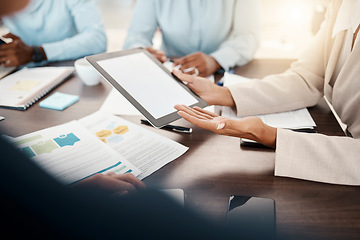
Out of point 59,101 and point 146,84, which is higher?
point 146,84

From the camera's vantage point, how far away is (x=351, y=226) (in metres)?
0.50

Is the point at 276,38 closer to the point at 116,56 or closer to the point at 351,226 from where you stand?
the point at 116,56

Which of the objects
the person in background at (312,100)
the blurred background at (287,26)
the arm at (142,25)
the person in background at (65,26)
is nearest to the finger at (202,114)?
the person in background at (312,100)

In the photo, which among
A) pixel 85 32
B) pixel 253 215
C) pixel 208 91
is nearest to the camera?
pixel 253 215

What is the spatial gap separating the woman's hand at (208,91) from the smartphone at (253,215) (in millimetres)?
436

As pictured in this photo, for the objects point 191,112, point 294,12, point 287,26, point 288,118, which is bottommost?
point 287,26

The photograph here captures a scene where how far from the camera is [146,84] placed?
0.81 metres

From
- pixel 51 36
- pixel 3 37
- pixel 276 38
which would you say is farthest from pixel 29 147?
pixel 276 38

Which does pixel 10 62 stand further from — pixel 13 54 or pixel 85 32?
pixel 85 32

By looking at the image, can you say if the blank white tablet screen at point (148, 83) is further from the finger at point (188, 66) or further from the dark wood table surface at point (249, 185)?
the finger at point (188, 66)

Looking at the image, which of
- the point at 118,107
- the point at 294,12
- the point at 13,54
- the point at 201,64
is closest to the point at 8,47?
the point at 13,54

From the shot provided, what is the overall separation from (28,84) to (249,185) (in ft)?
3.18

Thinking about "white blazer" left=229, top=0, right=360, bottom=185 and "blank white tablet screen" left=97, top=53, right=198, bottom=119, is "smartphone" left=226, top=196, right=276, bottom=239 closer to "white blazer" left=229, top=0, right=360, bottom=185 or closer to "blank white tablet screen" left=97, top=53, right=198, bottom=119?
"white blazer" left=229, top=0, right=360, bottom=185

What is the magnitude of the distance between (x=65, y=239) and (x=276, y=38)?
13.4ft
